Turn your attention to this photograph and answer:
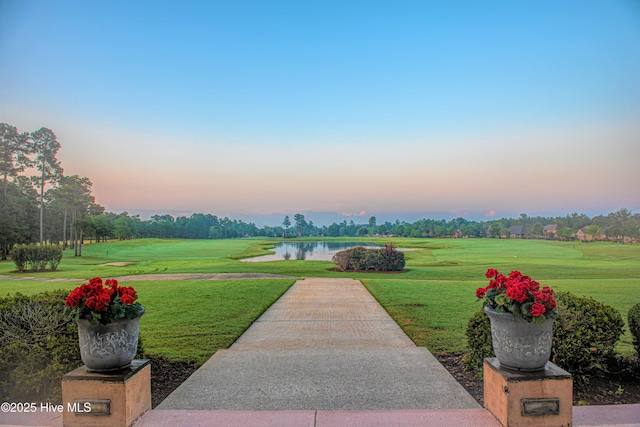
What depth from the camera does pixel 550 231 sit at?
177 ft

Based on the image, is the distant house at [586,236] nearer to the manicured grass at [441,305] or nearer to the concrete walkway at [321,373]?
the manicured grass at [441,305]

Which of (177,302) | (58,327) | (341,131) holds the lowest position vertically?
(177,302)

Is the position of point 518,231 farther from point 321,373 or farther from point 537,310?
point 537,310

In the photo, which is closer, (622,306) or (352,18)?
(622,306)

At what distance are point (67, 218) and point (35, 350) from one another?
2296cm

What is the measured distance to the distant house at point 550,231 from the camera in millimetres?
51756

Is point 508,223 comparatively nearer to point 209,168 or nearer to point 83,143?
point 209,168

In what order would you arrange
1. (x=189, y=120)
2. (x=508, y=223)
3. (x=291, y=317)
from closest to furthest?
(x=291, y=317), (x=189, y=120), (x=508, y=223)

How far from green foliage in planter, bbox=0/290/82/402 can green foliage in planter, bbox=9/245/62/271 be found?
16.5 metres

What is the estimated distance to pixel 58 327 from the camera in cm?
396

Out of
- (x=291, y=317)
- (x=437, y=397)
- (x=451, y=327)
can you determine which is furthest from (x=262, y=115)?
(x=437, y=397)

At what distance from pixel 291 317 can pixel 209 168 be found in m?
14.8

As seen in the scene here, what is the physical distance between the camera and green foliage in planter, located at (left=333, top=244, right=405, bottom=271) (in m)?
20.0

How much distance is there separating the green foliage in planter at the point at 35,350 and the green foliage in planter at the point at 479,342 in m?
4.21
